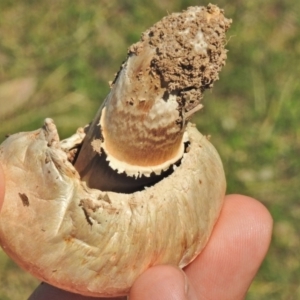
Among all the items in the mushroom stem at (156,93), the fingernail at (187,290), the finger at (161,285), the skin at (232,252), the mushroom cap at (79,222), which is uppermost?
the mushroom stem at (156,93)

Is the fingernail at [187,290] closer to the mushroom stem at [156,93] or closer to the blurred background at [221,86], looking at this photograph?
the mushroom stem at [156,93]

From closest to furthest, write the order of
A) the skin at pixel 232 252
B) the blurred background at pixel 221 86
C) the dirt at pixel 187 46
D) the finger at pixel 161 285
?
1. the dirt at pixel 187 46
2. the finger at pixel 161 285
3. the skin at pixel 232 252
4. the blurred background at pixel 221 86

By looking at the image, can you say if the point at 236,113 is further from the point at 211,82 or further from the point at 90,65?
the point at 211,82

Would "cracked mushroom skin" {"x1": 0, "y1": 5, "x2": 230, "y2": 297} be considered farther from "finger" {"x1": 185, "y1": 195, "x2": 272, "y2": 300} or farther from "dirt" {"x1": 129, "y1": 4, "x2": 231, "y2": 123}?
"finger" {"x1": 185, "y1": 195, "x2": 272, "y2": 300}

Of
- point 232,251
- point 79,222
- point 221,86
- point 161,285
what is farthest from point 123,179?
point 221,86

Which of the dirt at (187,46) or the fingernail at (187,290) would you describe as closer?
the dirt at (187,46)

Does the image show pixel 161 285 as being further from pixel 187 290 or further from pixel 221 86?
pixel 221 86

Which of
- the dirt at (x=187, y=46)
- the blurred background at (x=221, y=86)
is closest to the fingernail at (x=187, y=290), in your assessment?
the dirt at (x=187, y=46)
